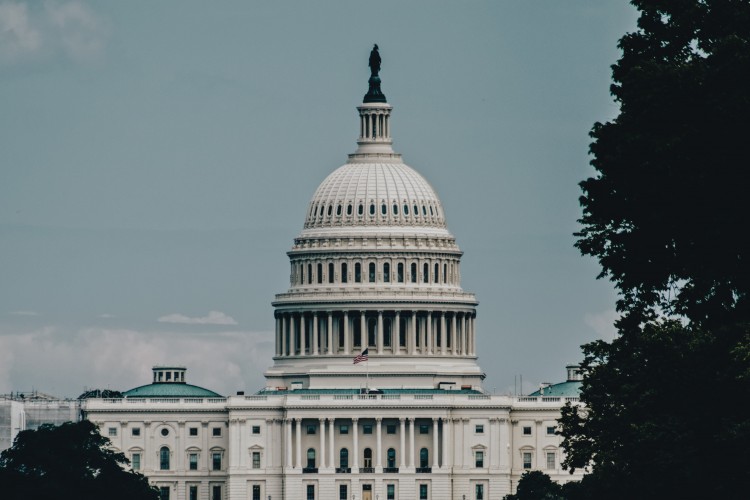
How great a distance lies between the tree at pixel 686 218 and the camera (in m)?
108

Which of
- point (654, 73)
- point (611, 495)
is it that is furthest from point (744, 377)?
point (611, 495)

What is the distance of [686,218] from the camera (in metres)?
109

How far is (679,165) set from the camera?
355 ft

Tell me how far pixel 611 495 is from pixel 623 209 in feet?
79.4

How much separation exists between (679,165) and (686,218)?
213cm

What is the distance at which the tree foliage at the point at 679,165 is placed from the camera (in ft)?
352

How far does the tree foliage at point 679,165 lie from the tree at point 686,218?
5cm

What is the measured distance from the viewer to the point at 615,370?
14125cm

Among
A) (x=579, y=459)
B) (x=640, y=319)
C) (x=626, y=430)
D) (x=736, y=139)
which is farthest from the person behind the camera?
(x=579, y=459)

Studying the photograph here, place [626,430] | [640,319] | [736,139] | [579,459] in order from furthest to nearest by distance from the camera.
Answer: [579,459] < [626,430] < [640,319] < [736,139]

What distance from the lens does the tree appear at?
10775cm

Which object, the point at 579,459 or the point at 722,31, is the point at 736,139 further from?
the point at 579,459

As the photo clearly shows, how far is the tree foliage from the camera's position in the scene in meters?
107

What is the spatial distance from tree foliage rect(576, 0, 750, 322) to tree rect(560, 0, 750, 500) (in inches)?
1.9
